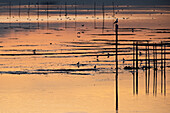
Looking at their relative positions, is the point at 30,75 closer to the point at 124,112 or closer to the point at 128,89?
the point at 128,89

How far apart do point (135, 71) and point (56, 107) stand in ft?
29.0

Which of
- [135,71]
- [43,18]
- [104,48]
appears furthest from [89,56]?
[43,18]

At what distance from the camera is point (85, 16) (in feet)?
228

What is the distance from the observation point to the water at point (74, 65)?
33.0m

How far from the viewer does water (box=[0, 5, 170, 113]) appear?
32969 millimetres

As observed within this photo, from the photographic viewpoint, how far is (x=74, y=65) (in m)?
41.9

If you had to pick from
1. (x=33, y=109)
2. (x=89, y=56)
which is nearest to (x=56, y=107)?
(x=33, y=109)

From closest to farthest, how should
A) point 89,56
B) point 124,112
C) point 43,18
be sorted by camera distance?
point 124,112, point 89,56, point 43,18

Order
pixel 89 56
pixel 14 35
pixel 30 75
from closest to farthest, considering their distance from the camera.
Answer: pixel 30 75
pixel 89 56
pixel 14 35

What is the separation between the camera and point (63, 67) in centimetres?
4138

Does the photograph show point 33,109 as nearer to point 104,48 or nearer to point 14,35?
point 104,48

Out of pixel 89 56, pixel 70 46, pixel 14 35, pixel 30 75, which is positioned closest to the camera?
pixel 30 75

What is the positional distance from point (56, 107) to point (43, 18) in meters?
36.3

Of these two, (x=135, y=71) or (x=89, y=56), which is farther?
(x=89, y=56)
